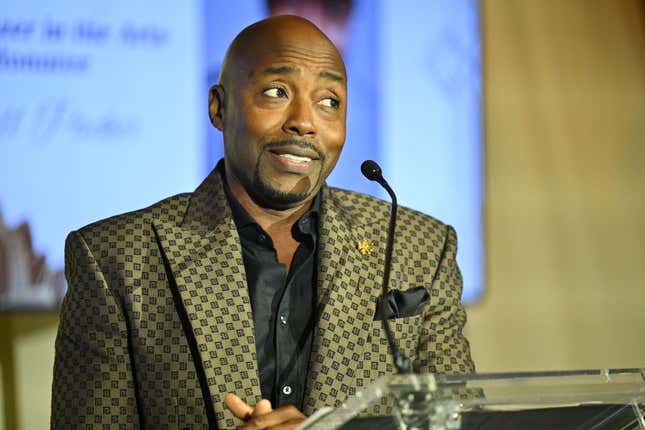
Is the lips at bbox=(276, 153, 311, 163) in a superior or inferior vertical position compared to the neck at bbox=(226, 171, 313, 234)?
superior

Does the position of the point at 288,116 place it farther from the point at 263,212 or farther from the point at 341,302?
the point at 341,302

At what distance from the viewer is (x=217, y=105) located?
7.40 feet

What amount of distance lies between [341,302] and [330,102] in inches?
18.1

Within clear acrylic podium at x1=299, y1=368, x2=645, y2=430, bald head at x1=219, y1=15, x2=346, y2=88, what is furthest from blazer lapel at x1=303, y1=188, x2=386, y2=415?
clear acrylic podium at x1=299, y1=368, x2=645, y2=430

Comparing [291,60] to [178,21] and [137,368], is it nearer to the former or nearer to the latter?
[137,368]

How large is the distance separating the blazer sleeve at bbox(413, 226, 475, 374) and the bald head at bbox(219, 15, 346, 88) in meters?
0.55

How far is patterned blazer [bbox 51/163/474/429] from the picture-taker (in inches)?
78.7

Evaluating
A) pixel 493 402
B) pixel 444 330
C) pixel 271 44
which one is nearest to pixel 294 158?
pixel 271 44

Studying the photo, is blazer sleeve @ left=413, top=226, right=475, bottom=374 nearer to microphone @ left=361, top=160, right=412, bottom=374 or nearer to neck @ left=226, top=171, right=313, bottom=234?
microphone @ left=361, top=160, right=412, bottom=374

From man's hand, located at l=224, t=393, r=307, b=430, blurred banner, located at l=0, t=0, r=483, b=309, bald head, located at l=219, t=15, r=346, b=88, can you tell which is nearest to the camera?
man's hand, located at l=224, t=393, r=307, b=430

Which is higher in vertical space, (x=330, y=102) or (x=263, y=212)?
(x=330, y=102)

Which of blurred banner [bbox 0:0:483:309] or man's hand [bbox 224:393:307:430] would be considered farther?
blurred banner [bbox 0:0:483:309]

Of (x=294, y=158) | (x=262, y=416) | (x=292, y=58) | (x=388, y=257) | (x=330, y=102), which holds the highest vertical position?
(x=292, y=58)

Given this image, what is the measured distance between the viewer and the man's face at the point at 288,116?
2.09m
